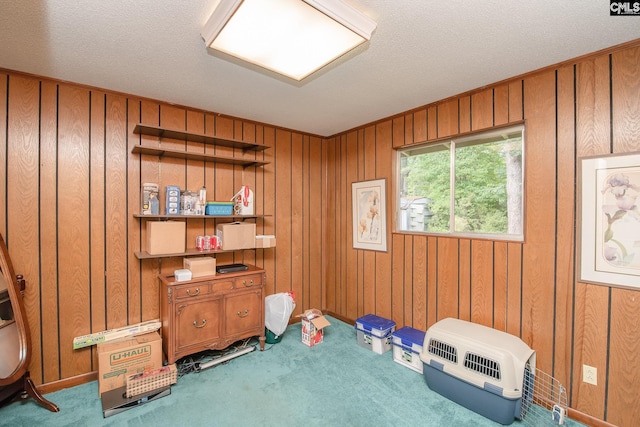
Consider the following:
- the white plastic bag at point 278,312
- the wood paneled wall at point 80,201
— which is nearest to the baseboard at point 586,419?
the white plastic bag at point 278,312

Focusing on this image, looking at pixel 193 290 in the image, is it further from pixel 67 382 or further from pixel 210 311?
pixel 67 382

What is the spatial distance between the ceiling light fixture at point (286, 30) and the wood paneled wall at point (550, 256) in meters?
1.49

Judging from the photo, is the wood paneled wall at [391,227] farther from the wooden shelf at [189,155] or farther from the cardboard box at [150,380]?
the cardboard box at [150,380]

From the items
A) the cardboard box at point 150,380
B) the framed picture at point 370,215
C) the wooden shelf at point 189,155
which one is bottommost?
the cardboard box at point 150,380

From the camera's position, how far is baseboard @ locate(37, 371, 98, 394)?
2.30 m

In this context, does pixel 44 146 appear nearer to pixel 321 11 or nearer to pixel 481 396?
pixel 321 11

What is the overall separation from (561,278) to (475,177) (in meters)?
1.05

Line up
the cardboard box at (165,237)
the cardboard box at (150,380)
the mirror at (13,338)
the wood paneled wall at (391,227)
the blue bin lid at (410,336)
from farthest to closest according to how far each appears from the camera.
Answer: the blue bin lid at (410,336)
the cardboard box at (165,237)
the cardboard box at (150,380)
the mirror at (13,338)
the wood paneled wall at (391,227)

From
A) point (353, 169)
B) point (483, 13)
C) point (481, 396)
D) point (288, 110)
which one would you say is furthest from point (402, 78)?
point (481, 396)

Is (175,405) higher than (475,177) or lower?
lower

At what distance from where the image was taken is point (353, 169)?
3787 mm

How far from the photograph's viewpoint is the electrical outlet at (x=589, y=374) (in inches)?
76.9

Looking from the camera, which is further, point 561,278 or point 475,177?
point 475,177

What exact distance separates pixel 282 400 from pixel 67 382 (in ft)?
5.99
